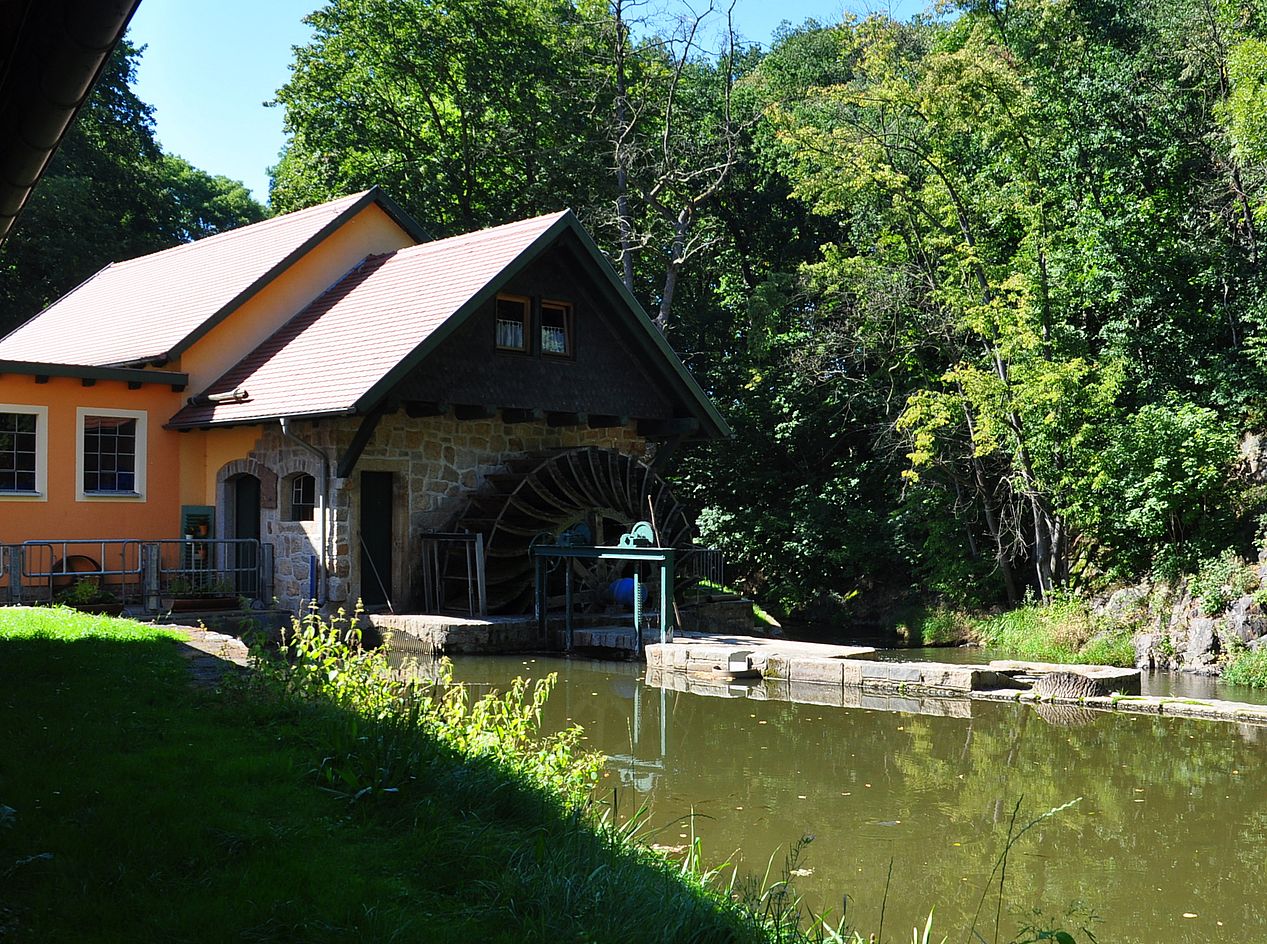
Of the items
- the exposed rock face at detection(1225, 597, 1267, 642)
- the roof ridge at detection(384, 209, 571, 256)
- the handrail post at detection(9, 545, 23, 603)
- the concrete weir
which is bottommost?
the concrete weir

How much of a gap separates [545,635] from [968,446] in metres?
8.29

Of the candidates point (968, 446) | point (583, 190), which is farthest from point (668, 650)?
point (583, 190)

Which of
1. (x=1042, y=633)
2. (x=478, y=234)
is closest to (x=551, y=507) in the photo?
(x=478, y=234)

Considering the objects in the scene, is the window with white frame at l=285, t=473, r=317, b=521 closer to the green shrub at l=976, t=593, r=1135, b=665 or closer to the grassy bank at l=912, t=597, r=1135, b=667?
the grassy bank at l=912, t=597, r=1135, b=667

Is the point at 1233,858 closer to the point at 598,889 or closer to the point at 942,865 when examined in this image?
the point at 942,865

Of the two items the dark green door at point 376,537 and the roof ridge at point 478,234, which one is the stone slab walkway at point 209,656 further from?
the roof ridge at point 478,234

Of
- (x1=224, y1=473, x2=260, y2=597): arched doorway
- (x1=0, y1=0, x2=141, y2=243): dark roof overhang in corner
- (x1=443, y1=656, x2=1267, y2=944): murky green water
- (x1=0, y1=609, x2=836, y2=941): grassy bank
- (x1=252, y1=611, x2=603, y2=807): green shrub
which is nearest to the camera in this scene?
(x1=0, y1=0, x2=141, y2=243): dark roof overhang in corner

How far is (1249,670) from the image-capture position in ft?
49.9

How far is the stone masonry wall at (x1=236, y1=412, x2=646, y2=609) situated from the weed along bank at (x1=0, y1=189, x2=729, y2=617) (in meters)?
0.03

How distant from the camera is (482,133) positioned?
2694 cm

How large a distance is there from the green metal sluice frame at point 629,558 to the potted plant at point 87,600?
16.2ft

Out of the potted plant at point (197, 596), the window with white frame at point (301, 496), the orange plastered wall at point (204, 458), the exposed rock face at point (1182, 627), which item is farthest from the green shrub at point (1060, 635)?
the orange plastered wall at point (204, 458)

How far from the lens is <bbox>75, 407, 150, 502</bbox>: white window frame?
1622cm

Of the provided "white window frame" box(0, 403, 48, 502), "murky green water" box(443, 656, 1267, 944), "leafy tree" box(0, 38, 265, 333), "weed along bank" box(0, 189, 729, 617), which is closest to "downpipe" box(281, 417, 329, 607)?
"weed along bank" box(0, 189, 729, 617)
